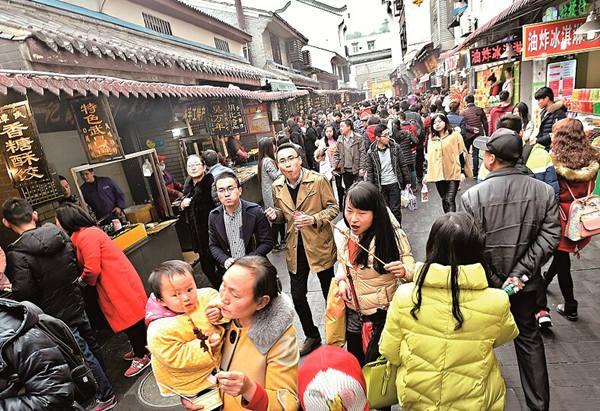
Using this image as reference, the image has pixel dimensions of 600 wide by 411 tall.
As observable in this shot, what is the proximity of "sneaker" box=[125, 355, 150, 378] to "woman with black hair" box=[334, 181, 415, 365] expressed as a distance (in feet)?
9.75

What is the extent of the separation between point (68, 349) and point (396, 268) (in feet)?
6.67

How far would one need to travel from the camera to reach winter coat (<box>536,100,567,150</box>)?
5817 mm

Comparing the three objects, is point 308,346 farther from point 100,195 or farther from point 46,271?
point 100,195

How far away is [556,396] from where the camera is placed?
293 cm

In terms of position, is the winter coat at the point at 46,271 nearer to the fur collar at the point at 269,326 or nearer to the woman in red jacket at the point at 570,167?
the fur collar at the point at 269,326

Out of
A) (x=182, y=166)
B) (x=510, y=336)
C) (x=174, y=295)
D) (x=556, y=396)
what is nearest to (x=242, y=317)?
(x=174, y=295)

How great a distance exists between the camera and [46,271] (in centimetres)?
337

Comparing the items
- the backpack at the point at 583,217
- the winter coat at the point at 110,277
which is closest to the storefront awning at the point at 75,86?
the winter coat at the point at 110,277

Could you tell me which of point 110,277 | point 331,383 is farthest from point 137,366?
point 331,383

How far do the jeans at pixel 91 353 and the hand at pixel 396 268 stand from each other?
3.08m

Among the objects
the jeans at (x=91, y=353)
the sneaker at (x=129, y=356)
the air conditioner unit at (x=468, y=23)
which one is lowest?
the sneaker at (x=129, y=356)

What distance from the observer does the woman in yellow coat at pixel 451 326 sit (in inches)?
72.6

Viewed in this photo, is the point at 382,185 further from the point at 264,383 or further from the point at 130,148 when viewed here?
the point at 130,148

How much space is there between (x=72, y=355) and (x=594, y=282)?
Result: 540cm
